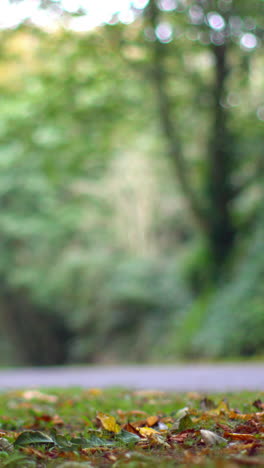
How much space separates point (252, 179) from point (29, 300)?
9.07m

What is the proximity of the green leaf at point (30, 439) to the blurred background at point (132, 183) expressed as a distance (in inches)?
337

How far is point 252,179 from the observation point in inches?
587

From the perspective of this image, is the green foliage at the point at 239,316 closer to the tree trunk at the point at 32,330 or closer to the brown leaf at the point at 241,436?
the tree trunk at the point at 32,330

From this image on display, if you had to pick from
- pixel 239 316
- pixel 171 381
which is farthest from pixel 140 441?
pixel 239 316

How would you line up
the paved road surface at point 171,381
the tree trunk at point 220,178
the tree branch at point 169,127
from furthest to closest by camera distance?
the tree trunk at point 220,178
the tree branch at point 169,127
the paved road surface at point 171,381

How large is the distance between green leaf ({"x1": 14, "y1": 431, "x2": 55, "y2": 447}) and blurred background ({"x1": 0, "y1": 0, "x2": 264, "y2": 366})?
28.1 feet

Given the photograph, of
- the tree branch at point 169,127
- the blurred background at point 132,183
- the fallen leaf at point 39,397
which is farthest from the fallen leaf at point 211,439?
the tree branch at point 169,127

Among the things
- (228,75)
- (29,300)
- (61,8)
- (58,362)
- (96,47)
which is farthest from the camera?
(58,362)

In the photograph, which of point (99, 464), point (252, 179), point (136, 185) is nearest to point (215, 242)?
point (252, 179)

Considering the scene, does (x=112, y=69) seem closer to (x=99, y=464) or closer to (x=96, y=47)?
(x=96, y=47)

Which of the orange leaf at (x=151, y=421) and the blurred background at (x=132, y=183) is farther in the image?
the blurred background at (x=132, y=183)

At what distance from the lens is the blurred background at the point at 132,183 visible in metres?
11.6

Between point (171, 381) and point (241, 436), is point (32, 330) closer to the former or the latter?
point (171, 381)

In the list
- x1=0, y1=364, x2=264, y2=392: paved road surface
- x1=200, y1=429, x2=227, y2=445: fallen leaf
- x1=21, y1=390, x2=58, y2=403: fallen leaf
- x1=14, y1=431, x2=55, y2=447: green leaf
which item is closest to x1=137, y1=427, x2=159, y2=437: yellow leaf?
x1=200, y1=429, x2=227, y2=445: fallen leaf
